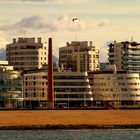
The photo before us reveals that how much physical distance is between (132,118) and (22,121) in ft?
80.0

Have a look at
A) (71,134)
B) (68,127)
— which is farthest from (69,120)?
(71,134)

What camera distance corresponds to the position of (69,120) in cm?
14500

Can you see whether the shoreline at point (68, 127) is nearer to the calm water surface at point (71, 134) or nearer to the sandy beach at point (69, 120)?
the sandy beach at point (69, 120)

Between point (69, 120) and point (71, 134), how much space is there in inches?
1014

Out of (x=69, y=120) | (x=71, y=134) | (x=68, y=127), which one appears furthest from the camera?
(x=69, y=120)

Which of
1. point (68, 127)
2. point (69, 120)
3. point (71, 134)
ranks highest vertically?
point (69, 120)

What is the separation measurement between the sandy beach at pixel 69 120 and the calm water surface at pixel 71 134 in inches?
215

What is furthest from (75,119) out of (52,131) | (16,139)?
(16,139)

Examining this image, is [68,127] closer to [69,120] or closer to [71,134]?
[69,120]

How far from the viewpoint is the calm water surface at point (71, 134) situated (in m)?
111

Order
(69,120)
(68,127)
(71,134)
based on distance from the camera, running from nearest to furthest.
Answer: (71,134), (68,127), (69,120)

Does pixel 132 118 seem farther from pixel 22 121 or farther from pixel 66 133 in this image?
pixel 66 133

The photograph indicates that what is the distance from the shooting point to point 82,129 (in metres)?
132

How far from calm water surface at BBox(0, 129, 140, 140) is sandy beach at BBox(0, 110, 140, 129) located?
17.9ft
